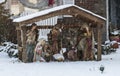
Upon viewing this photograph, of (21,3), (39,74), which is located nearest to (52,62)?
(39,74)

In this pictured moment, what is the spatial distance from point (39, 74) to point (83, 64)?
81.6 inches

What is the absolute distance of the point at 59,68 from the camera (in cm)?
1238

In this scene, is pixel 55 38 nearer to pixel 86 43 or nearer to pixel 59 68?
pixel 86 43

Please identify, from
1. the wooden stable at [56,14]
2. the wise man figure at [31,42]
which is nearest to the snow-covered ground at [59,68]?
the wise man figure at [31,42]

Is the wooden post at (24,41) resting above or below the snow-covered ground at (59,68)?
above

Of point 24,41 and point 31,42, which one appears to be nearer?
point 24,41

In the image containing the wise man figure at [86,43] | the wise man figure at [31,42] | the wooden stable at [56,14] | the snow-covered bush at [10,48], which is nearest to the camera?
the wooden stable at [56,14]

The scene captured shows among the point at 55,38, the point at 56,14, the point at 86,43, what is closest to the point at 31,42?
the point at 55,38

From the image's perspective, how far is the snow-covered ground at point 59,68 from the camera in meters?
11.5

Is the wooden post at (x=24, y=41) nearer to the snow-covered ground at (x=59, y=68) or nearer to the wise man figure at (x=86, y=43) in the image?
the snow-covered ground at (x=59, y=68)

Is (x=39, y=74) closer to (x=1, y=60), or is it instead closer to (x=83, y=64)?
(x=83, y=64)

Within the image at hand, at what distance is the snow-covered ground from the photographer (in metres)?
11.5

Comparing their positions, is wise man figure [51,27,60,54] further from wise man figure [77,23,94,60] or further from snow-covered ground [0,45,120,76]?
snow-covered ground [0,45,120,76]

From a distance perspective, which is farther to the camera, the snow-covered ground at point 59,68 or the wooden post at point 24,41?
the wooden post at point 24,41
